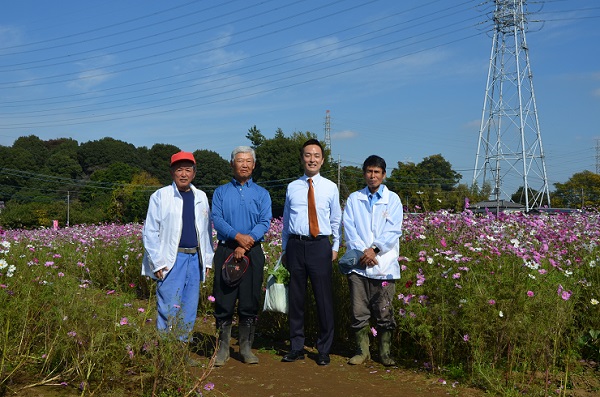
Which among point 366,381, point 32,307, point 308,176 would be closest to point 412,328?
point 366,381

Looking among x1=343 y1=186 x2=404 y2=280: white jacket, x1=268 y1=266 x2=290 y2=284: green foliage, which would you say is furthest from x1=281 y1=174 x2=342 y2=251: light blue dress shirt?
x1=268 y1=266 x2=290 y2=284: green foliage

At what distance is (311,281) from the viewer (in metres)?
Result: 5.34

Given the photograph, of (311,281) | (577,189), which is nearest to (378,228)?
(311,281)

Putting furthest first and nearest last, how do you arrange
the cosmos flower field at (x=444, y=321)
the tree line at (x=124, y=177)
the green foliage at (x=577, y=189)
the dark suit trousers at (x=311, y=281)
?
the tree line at (x=124, y=177) < the green foliage at (x=577, y=189) < the dark suit trousers at (x=311, y=281) < the cosmos flower field at (x=444, y=321)

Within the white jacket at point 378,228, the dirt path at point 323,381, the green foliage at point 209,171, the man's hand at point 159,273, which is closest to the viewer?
the dirt path at point 323,381

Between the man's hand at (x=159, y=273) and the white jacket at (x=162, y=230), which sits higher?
the white jacket at (x=162, y=230)

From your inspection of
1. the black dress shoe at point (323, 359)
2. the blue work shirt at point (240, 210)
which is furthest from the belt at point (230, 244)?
the black dress shoe at point (323, 359)

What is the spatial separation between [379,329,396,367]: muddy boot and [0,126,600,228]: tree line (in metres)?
33.6

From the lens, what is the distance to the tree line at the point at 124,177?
52125 mm

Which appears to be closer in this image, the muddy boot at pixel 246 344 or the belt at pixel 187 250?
the belt at pixel 187 250

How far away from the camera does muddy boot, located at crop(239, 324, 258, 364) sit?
5309 millimetres

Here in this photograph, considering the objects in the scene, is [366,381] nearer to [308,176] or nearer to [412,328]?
[412,328]

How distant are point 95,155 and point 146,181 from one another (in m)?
17.5

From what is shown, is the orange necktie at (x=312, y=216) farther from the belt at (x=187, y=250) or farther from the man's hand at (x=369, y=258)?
the belt at (x=187, y=250)
